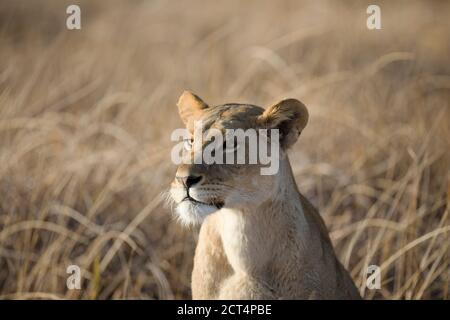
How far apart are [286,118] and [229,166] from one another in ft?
1.59

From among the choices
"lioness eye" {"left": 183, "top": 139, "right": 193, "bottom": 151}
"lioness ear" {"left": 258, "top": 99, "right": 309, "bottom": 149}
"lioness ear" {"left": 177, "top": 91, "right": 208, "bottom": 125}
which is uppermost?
"lioness ear" {"left": 177, "top": 91, "right": 208, "bottom": 125}

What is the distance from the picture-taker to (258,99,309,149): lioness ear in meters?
4.84

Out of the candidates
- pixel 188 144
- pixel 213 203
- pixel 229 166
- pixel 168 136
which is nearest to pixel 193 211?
pixel 213 203

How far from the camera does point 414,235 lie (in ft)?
22.4

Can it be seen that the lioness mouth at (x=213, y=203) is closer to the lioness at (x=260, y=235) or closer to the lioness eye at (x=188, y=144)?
the lioness at (x=260, y=235)

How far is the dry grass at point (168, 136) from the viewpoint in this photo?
680 cm

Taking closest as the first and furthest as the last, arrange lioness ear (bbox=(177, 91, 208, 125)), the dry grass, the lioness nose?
1. the lioness nose
2. lioness ear (bbox=(177, 91, 208, 125))
3. the dry grass

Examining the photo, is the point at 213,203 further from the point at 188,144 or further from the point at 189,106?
the point at 189,106

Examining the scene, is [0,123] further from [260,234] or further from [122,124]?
[260,234]

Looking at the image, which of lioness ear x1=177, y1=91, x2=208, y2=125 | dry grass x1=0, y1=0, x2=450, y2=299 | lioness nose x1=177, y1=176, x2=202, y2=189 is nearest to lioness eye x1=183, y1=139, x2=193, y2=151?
lioness ear x1=177, y1=91, x2=208, y2=125

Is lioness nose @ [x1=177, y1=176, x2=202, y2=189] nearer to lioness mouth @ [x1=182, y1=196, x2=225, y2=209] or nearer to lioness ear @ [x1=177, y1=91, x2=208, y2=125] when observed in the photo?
lioness mouth @ [x1=182, y1=196, x2=225, y2=209]

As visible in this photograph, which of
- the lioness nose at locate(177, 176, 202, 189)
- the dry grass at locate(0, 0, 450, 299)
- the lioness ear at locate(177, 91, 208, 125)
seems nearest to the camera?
the lioness nose at locate(177, 176, 202, 189)

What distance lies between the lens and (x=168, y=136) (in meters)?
8.77

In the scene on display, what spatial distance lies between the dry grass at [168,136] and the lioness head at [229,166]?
60.1 inches
